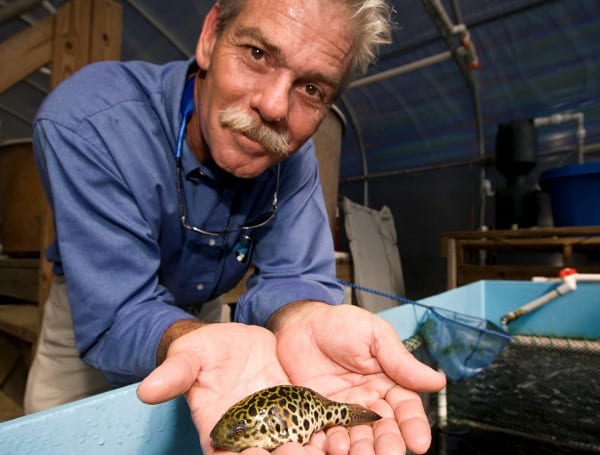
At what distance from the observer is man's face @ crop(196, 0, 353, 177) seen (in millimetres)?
977

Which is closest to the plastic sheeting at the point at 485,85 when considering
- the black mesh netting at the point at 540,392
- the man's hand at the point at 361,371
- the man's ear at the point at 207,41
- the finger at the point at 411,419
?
the man's ear at the point at 207,41

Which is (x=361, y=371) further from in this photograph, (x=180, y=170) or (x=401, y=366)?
(x=180, y=170)

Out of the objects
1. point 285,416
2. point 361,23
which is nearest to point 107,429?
point 285,416

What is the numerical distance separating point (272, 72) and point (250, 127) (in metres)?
0.15

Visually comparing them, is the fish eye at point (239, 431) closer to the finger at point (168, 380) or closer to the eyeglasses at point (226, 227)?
the finger at point (168, 380)

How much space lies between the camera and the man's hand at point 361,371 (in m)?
0.65

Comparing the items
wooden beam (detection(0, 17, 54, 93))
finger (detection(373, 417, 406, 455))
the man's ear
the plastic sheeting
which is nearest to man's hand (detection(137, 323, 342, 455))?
finger (detection(373, 417, 406, 455))

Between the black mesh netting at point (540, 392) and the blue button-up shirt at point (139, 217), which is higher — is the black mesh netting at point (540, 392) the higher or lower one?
the lower one

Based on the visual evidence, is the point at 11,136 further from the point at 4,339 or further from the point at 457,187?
the point at 457,187

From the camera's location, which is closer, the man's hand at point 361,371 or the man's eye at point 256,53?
the man's hand at point 361,371

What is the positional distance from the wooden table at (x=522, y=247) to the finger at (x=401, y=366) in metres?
2.71

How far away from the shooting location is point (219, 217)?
1271 mm

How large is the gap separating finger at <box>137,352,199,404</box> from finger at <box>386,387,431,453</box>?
1.18 ft

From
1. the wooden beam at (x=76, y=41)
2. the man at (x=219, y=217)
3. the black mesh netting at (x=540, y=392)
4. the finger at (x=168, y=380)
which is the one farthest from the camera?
the wooden beam at (x=76, y=41)
